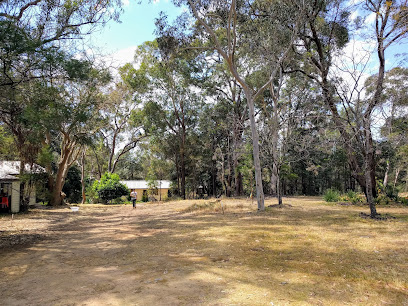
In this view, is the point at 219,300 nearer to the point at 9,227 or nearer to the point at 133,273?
the point at 133,273

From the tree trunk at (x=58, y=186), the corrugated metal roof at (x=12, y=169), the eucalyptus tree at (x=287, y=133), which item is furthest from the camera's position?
the tree trunk at (x=58, y=186)

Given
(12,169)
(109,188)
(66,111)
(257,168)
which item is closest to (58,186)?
(12,169)

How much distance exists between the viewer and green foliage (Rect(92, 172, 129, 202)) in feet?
88.4

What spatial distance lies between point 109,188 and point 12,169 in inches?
397

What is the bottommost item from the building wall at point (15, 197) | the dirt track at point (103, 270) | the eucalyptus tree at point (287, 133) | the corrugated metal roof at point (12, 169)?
the dirt track at point (103, 270)

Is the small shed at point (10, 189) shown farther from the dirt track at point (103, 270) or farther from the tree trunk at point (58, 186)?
the dirt track at point (103, 270)

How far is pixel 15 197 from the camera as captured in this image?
54.0 feet

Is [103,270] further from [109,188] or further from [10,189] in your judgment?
[109,188]

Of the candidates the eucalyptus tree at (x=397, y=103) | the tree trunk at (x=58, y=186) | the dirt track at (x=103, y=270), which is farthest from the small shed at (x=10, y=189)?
the eucalyptus tree at (x=397, y=103)

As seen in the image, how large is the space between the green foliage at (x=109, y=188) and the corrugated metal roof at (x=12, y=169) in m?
8.22

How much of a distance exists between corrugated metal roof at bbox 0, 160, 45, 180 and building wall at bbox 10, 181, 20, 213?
21.2 inches

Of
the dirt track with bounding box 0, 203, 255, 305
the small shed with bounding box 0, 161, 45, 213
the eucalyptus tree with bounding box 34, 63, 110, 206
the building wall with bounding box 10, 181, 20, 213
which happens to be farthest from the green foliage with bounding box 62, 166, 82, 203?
the dirt track with bounding box 0, 203, 255, 305

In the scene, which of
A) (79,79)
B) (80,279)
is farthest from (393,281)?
(79,79)

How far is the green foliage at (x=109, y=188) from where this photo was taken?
26953mm
